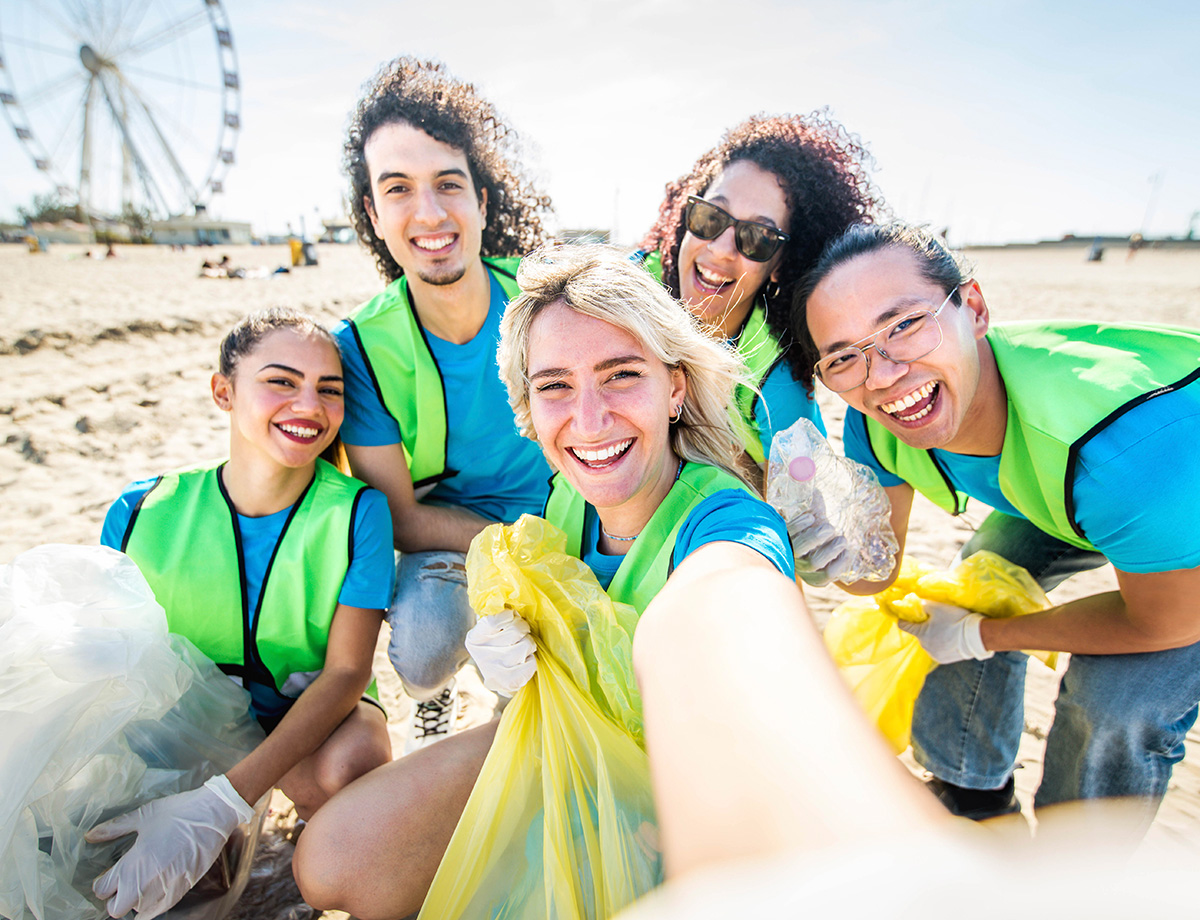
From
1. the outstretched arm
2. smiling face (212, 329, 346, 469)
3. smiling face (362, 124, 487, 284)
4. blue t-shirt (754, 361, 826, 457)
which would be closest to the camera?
the outstretched arm

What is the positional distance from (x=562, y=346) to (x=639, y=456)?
0.35 m

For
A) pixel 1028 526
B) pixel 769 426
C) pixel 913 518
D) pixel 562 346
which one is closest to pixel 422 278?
pixel 562 346

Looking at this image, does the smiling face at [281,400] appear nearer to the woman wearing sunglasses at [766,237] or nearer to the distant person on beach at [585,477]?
the distant person on beach at [585,477]

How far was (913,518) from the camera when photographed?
4230 mm

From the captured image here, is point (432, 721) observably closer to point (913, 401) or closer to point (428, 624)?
point (428, 624)

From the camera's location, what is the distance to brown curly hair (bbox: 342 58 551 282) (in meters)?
2.54

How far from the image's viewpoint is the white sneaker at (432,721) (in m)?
2.36

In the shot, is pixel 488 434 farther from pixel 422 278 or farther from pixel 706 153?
pixel 706 153

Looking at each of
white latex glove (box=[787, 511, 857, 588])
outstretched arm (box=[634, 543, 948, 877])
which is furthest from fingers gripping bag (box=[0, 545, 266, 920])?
white latex glove (box=[787, 511, 857, 588])

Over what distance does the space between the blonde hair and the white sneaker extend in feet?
4.66

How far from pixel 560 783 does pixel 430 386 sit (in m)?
1.65

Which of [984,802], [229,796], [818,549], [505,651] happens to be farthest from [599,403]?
[984,802]

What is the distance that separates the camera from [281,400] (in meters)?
1.98

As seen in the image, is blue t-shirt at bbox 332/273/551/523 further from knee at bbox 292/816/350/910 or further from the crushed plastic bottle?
knee at bbox 292/816/350/910
